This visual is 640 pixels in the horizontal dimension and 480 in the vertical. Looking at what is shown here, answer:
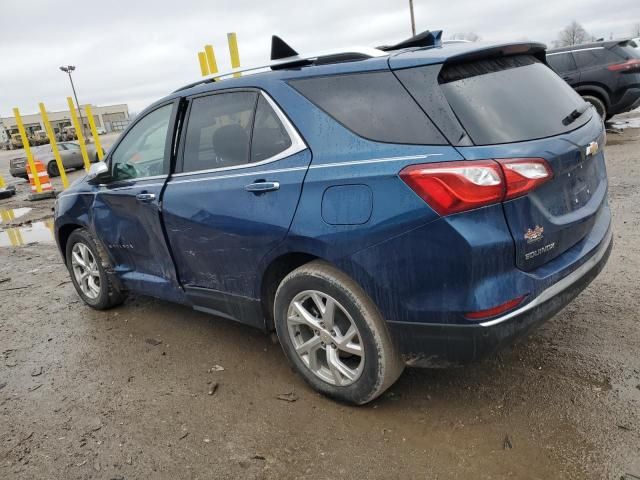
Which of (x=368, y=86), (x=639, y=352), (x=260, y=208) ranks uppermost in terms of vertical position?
(x=368, y=86)

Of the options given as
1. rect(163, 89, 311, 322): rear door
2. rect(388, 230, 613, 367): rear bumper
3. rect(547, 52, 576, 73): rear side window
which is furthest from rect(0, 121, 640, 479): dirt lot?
rect(547, 52, 576, 73): rear side window

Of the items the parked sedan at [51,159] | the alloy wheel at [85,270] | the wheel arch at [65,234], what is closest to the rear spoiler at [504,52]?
the alloy wheel at [85,270]

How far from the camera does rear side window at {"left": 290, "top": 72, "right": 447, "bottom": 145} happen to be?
92.7 inches

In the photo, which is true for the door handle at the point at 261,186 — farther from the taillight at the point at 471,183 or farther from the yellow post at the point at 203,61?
the yellow post at the point at 203,61

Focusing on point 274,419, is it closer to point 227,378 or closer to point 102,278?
point 227,378

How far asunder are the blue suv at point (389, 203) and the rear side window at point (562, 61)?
29.8 ft

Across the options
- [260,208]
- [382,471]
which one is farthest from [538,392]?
[260,208]

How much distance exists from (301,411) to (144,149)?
2.33m

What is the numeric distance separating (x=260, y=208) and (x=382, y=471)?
1.47m

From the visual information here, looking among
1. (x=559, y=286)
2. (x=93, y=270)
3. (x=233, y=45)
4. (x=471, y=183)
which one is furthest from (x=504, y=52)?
(x=233, y=45)

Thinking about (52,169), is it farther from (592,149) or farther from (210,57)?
(592,149)

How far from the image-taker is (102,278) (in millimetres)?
4516

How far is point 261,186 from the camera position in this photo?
2816 mm

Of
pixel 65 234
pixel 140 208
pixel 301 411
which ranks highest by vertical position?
pixel 140 208
